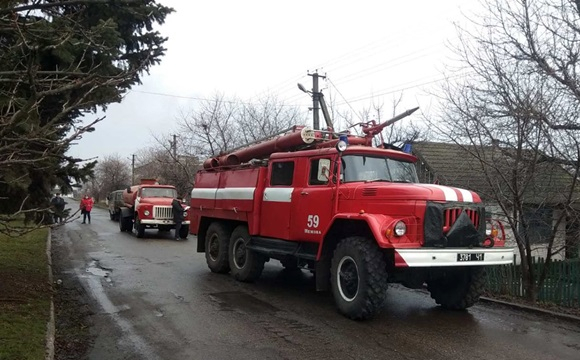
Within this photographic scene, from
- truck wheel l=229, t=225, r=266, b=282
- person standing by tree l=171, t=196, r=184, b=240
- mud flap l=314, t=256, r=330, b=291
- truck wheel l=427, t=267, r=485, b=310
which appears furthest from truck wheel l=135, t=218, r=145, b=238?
truck wheel l=427, t=267, r=485, b=310

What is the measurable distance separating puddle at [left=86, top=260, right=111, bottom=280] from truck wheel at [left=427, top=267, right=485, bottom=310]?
6843 millimetres

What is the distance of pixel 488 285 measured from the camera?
9734 mm

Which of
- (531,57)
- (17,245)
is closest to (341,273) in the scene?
(531,57)

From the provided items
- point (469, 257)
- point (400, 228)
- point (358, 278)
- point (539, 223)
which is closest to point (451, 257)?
point (469, 257)

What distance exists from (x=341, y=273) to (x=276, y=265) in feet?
18.4

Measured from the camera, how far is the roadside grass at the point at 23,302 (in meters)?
5.20

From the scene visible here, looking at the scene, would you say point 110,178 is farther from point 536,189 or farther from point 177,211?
point 536,189

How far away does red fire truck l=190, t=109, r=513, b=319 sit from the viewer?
6.78 metres

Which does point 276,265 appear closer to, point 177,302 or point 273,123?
point 177,302

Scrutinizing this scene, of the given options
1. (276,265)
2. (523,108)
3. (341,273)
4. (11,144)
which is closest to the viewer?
(11,144)

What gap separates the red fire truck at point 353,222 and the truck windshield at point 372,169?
0.06 ft

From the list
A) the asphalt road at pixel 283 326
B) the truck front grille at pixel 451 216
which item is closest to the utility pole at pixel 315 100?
the asphalt road at pixel 283 326

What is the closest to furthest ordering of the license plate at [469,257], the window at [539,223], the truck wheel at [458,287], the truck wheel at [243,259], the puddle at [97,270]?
the license plate at [469,257] → the truck wheel at [458,287] → the truck wheel at [243,259] → the window at [539,223] → the puddle at [97,270]

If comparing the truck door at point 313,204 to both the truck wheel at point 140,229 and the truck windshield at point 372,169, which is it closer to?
the truck windshield at point 372,169
